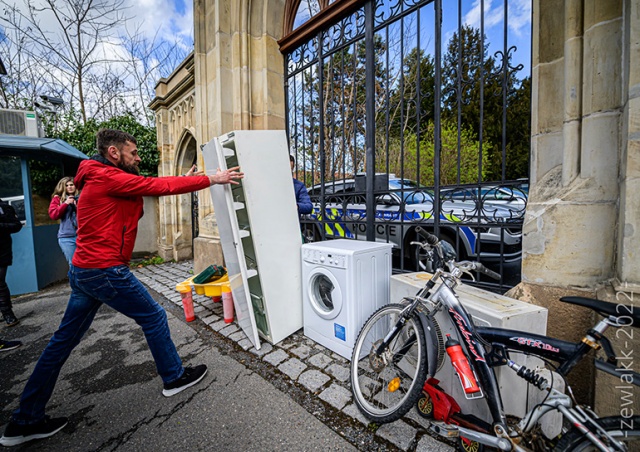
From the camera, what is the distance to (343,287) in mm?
2475

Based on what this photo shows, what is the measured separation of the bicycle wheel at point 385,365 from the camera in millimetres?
1780

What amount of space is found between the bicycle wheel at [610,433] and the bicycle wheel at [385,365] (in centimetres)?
66

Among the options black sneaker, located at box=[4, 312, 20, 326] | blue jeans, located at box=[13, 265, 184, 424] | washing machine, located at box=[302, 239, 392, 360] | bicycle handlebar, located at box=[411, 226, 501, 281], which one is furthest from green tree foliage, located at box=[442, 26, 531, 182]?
black sneaker, located at box=[4, 312, 20, 326]

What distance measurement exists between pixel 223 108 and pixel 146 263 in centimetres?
513

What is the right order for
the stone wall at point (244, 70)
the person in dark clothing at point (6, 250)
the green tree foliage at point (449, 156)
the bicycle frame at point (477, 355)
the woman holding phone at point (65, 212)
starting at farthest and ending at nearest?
the stone wall at point (244, 70), the woman holding phone at point (65, 212), the person in dark clothing at point (6, 250), the green tree foliage at point (449, 156), the bicycle frame at point (477, 355)

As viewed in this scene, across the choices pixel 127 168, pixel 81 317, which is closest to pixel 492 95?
pixel 127 168

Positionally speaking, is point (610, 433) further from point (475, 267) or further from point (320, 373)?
point (320, 373)

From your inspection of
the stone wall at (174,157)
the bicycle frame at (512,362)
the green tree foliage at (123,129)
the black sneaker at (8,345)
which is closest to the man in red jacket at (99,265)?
the black sneaker at (8,345)

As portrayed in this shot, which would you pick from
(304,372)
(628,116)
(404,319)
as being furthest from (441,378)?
(628,116)

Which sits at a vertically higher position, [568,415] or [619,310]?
[619,310]

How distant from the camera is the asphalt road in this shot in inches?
68.1

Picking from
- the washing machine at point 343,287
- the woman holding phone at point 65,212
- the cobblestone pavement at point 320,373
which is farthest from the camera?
the woman holding phone at point 65,212

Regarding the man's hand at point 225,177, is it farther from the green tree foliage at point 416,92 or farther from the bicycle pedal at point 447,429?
the bicycle pedal at point 447,429

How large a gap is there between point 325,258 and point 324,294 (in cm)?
56
